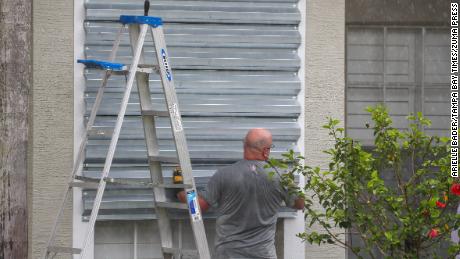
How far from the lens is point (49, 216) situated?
29.4ft

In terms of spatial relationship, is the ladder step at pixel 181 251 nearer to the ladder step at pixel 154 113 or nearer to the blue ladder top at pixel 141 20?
the ladder step at pixel 154 113

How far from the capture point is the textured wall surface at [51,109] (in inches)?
352

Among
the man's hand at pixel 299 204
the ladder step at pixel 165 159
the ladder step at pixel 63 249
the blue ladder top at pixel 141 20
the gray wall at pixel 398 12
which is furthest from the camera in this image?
the gray wall at pixel 398 12

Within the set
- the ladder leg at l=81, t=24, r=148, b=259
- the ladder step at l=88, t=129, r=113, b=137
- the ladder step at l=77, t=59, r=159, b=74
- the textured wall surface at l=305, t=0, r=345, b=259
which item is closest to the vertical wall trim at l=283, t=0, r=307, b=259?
the textured wall surface at l=305, t=0, r=345, b=259

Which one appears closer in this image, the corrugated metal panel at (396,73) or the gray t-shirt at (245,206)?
the gray t-shirt at (245,206)

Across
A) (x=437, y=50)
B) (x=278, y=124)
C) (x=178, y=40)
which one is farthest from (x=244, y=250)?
(x=437, y=50)

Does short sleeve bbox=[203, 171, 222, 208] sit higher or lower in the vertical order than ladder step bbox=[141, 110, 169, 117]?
lower

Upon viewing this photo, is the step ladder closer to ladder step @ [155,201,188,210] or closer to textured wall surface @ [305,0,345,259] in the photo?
ladder step @ [155,201,188,210]

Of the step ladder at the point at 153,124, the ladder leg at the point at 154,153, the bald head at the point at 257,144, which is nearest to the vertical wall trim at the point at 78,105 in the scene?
the step ladder at the point at 153,124

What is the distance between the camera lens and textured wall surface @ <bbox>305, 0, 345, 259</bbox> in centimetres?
930

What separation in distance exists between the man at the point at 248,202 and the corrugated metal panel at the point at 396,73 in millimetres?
1492

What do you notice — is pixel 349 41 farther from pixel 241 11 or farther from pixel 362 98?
pixel 241 11

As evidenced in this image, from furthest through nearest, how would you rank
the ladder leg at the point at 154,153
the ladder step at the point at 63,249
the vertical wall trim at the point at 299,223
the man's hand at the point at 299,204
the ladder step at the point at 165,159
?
the vertical wall trim at the point at 299,223 < the man's hand at the point at 299,204 < the ladder leg at the point at 154,153 < the ladder step at the point at 165,159 < the ladder step at the point at 63,249

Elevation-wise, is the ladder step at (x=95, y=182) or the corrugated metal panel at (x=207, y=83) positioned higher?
the corrugated metal panel at (x=207, y=83)
